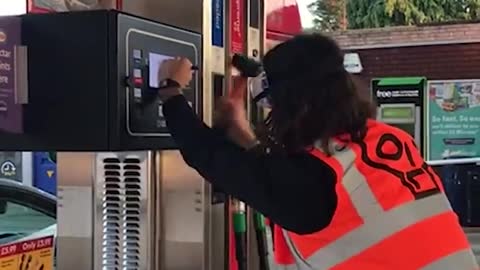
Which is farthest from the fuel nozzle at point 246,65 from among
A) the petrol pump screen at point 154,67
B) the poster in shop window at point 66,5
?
the poster in shop window at point 66,5

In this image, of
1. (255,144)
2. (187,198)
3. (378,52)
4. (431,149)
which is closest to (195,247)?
(187,198)

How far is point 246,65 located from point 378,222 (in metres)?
0.66

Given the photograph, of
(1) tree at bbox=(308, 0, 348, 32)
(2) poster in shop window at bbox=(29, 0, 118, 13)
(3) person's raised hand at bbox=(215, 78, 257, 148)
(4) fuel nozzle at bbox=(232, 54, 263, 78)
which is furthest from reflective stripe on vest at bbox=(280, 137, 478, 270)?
(1) tree at bbox=(308, 0, 348, 32)

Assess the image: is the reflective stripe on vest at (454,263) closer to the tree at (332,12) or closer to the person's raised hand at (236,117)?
the person's raised hand at (236,117)

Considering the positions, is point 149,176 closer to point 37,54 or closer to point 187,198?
point 187,198

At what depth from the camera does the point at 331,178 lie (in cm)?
197

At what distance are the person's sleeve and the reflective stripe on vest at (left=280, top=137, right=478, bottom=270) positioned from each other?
0.05 m

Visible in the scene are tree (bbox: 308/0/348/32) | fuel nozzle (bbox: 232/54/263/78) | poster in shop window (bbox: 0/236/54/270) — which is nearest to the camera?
fuel nozzle (bbox: 232/54/263/78)

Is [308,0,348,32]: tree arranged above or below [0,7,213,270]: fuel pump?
above

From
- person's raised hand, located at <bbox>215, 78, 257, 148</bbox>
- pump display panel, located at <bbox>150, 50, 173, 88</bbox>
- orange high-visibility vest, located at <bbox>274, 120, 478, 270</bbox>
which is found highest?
pump display panel, located at <bbox>150, 50, 173, 88</bbox>

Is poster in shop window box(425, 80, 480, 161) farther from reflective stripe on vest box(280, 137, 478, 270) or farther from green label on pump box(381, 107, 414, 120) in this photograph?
reflective stripe on vest box(280, 137, 478, 270)

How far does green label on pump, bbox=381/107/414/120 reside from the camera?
29.5 feet

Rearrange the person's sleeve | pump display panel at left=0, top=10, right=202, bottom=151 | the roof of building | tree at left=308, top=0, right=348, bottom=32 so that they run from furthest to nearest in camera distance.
A: 1. tree at left=308, top=0, right=348, bottom=32
2. the roof of building
3. pump display panel at left=0, top=10, right=202, bottom=151
4. the person's sleeve

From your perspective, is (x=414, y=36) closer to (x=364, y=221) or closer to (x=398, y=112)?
(x=398, y=112)
